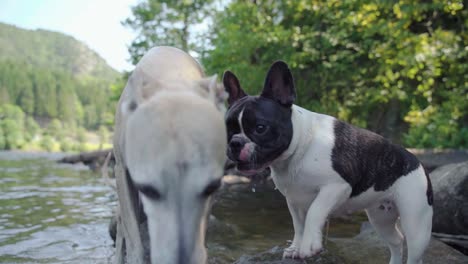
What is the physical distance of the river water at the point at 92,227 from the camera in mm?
6527

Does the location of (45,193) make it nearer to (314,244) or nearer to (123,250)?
(123,250)

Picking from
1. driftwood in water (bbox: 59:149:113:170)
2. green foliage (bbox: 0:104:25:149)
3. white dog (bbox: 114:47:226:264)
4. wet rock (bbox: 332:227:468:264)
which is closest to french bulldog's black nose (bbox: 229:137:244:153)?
white dog (bbox: 114:47:226:264)

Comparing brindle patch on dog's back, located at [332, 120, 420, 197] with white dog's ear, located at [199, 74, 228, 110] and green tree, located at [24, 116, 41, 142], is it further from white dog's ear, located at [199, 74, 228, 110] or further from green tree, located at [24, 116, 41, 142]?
green tree, located at [24, 116, 41, 142]

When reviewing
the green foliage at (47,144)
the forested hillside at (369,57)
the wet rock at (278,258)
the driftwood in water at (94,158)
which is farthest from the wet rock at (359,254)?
the green foliage at (47,144)

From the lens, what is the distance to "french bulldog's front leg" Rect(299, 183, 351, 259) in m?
3.43

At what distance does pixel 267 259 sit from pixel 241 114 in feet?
5.42

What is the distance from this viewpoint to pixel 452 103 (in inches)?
562

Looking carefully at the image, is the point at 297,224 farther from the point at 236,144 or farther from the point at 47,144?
the point at 47,144

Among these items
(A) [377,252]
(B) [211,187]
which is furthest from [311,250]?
(A) [377,252]

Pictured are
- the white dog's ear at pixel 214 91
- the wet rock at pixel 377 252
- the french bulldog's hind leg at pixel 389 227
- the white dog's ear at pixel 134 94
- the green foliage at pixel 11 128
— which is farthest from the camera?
the green foliage at pixel 11 128

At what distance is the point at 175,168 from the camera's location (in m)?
1.98

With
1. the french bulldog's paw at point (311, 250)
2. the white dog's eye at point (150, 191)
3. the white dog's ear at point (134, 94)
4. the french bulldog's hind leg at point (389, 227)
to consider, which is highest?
the white dog's ear at point (134, 94)

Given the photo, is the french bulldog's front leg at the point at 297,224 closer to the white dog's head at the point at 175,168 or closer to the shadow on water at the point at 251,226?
the shadow on water at the point at 251,226

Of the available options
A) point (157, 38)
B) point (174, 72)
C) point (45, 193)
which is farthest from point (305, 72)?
point (157, 38)
